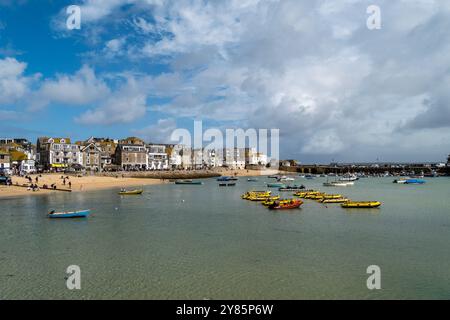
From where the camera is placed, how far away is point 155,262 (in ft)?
72.0

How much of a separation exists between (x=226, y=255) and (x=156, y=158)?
12507cm

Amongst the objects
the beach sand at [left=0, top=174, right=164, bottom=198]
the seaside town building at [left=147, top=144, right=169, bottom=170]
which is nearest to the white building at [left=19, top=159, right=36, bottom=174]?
the beach sand at [left=0, top=174, right=164, bottom=198]

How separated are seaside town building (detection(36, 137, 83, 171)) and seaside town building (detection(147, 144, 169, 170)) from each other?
98.0 ft

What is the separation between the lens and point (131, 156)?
132375 mm

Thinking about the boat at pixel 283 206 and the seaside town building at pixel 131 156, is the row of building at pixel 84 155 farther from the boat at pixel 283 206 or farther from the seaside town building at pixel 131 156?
the boat at pixel 283 206

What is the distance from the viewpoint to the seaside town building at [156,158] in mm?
142375

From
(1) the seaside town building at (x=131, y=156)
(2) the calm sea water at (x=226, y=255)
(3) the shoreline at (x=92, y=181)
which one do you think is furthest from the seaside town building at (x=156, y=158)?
(2) the calm sea water at (x=226, y=255)

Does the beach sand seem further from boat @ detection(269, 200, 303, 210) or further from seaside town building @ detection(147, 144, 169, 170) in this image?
boat @ detection(269, 200, 303, 210)

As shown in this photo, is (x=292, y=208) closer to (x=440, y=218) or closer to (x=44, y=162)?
(x=440, y=218)

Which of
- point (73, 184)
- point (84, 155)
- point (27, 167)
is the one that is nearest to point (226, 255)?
point (73, 184)

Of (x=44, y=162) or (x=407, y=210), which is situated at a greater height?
(x=44, y=162)

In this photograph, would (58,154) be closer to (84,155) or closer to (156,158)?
(84,155)

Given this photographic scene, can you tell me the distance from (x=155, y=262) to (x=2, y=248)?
1153cm
